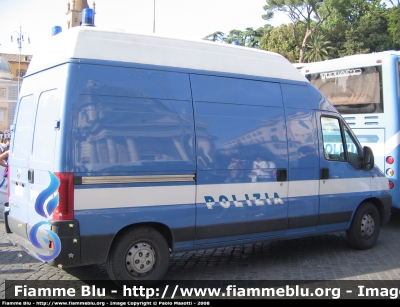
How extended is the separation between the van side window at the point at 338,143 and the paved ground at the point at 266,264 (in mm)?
1436

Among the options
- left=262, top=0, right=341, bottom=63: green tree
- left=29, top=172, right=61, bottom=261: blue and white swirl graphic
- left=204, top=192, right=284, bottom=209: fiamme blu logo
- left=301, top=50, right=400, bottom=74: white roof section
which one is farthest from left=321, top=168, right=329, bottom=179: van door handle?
left=262, top=0, right=341, bottom=63: green tree

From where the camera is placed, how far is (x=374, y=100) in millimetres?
9961

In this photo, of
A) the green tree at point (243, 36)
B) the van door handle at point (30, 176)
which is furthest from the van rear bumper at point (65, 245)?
the green tree at point (243, 36)

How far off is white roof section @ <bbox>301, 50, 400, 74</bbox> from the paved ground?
353 centimetres

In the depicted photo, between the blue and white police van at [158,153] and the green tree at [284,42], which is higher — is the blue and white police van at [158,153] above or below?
below

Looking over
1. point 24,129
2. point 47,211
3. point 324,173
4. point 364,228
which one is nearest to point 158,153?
point 47,211

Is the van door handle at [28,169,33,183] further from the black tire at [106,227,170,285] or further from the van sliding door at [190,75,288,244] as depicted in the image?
the van sliding door at [190,75,288,244]

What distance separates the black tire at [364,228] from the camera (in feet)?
25.9

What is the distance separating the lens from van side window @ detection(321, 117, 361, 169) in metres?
7.56

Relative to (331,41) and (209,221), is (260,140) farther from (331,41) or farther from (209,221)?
(331,41)

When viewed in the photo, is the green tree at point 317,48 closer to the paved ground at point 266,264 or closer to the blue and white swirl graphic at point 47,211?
the paved ground at point 266,264

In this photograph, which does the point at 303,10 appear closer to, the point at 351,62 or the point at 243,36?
the point at 243,36

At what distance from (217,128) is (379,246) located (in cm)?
385

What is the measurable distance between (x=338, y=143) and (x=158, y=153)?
3.20 m
